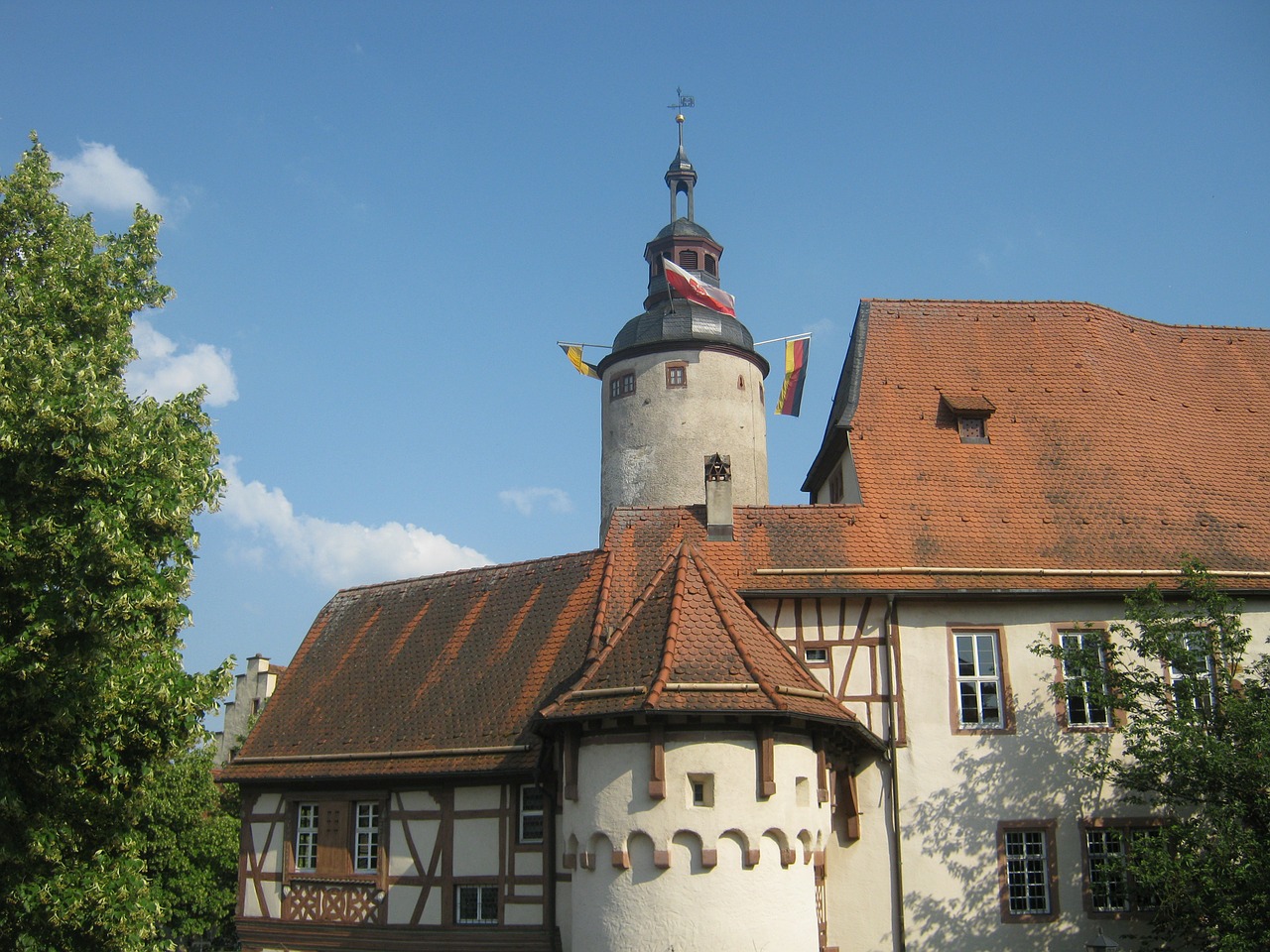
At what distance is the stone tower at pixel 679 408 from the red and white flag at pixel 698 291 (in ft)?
1.19

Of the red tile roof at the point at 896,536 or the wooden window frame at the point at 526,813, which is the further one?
the red tile roof at the point at 896,536

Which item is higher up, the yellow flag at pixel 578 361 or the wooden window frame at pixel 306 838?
the yellow flag at pixel 578 361

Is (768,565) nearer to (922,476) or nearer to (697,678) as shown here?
(922,476)

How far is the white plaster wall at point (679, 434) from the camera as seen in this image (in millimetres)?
33938

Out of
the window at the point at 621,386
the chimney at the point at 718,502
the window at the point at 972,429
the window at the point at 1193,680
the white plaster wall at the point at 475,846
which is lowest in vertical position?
the white plaster wall at the point at 475,846

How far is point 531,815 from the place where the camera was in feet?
61.3

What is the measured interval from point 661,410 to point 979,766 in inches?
699

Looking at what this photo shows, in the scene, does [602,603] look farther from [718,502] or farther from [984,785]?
[984,785]

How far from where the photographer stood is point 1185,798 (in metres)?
16.2

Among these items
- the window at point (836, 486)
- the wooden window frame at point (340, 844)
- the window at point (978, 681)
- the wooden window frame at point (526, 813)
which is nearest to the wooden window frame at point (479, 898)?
the wooden window frame at point (526, 813)

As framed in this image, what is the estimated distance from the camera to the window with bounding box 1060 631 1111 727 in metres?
17.2

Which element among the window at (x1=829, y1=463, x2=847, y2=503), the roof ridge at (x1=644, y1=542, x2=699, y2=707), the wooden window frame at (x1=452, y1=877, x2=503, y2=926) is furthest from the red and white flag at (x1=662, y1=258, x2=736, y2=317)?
the wooden window frame at (x1=452, y1=877, x2=503, y2=926)

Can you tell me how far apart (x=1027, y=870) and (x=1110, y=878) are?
1.12m

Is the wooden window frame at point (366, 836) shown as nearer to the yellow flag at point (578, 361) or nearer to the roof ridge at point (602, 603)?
the roof ridge at point (602, 603)
